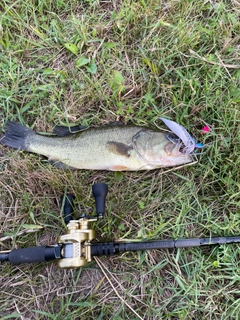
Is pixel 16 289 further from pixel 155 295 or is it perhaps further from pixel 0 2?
pixel 0 2

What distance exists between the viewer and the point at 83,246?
108 inches

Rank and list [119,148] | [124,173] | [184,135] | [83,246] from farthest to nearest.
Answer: [124,173], [119,148], [184,135], [83,246]

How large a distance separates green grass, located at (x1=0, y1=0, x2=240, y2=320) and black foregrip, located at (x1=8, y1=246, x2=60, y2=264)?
324mm

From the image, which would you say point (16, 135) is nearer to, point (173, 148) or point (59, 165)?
point (59, 165)

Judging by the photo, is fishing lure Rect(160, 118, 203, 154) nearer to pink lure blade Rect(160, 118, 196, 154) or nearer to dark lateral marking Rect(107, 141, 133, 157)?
pink lure blade Rect(160, 118, 196, 154)

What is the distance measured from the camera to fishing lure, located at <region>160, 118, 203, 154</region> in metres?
3.04

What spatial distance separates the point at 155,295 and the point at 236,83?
2.20m

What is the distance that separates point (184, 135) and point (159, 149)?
27 cm

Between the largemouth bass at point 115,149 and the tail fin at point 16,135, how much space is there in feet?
0.30

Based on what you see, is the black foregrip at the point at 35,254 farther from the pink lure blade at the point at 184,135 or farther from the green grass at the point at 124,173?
the pink lure blade at the point at 184,135

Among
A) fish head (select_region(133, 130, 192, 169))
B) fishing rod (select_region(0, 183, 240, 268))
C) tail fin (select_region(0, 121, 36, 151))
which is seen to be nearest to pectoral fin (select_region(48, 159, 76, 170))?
tail fin (select_region(0, 121, 36, 151))

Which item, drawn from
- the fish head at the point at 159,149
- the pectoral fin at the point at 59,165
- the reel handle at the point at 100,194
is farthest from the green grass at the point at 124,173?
the reel handle at the point at 100,194

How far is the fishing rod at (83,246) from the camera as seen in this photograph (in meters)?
2.65

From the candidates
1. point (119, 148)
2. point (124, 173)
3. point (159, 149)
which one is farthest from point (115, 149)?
point (159, 149)
